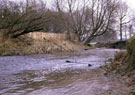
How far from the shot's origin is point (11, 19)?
62.0 ft

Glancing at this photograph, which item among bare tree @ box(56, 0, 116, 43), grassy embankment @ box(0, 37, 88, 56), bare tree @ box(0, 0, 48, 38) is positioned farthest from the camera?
bare tree @ box(56, 0, 116, 43)

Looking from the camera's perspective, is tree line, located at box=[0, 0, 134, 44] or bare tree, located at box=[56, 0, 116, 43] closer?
tree line, located at box=[0, 0, 134, 44]

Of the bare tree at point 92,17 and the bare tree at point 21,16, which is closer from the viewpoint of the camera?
the bare tree at point 21,16

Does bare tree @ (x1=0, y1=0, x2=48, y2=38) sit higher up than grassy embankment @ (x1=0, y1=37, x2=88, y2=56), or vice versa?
bare tree @ (x1=0, y1=0, x2=48, y2=38)

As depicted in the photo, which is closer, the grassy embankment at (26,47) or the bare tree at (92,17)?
the grassy embankment at (26,47)

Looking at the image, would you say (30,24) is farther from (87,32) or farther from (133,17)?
(133,17)

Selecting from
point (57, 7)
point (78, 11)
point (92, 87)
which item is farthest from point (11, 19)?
point (78, 11)

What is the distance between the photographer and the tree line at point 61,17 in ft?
62.1

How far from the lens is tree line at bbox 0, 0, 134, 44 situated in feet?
62.1

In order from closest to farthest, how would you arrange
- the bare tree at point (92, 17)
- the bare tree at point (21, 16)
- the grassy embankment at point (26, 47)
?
1. the grassy embankment at point (26, 47)
2. the bare tree at point (21, 16)
3. the bare tree at point (92, 17)

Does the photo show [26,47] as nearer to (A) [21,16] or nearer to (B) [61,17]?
(A) [21,16]

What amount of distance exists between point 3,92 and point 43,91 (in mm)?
1017

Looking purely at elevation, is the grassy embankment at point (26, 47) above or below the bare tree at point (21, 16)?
below

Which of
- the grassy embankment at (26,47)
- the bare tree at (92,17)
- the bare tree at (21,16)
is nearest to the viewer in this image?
the grassy embankment at (26,47)
